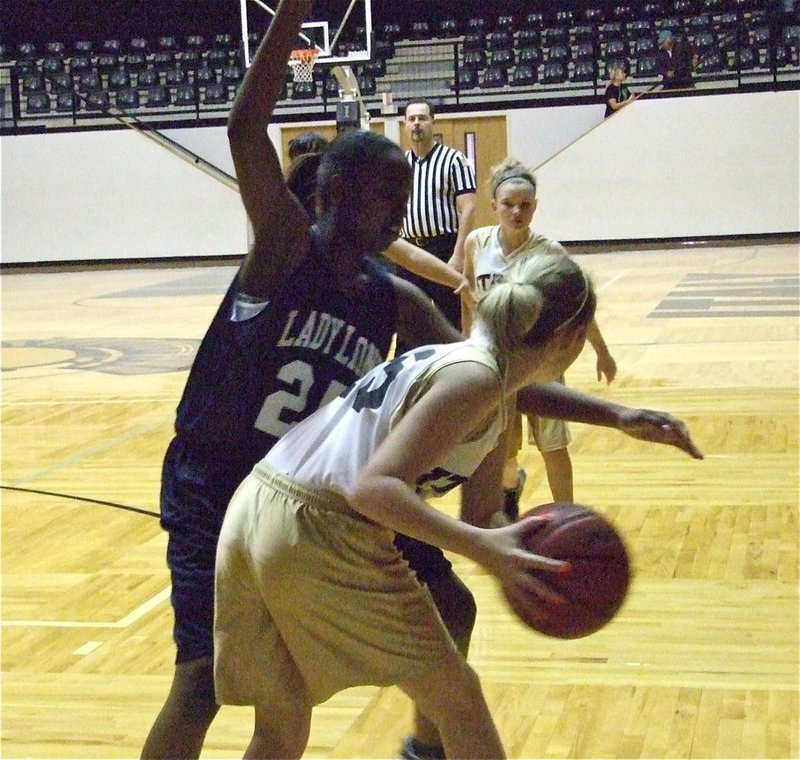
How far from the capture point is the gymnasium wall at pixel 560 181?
22.0 metres

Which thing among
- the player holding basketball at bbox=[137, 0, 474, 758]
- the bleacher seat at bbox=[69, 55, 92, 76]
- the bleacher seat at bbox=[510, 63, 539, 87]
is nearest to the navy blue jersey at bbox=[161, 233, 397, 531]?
the player holding basketball at bbox=[137, 0, 474, 758]

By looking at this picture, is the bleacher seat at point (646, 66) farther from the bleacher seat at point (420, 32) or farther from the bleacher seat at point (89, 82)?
the bleacher seat at point (89, 82)

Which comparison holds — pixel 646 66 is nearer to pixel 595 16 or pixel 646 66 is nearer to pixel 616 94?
pixel 616 94

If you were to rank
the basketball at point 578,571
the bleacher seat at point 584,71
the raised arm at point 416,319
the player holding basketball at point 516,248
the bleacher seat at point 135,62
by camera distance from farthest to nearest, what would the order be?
the bleacher seat at point 135,62
the bleacher seat at point 584,71
the player holding basketball at point 516,248
the raised arm at point 416,319
the basketball at point 578,571

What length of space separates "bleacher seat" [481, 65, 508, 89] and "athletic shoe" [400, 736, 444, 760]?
70.1 feet

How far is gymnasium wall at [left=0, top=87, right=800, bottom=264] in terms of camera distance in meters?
22.0

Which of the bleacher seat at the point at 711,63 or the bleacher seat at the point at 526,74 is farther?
the bleacher seat at the point at 526,74

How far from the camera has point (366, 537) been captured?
7.23 ft

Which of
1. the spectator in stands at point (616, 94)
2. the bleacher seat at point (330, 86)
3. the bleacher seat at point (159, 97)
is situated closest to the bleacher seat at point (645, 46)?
the spectator in stands at point (616, 94)

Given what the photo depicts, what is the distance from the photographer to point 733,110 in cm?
2188

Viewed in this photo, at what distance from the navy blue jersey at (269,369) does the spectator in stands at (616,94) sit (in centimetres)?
2030

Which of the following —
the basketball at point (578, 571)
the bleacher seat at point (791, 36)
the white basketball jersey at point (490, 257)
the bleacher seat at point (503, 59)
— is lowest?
the bleacher seat at point (503, 59)

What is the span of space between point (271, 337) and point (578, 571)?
2.44 ft

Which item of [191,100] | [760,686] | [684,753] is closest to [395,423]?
[684,753]
